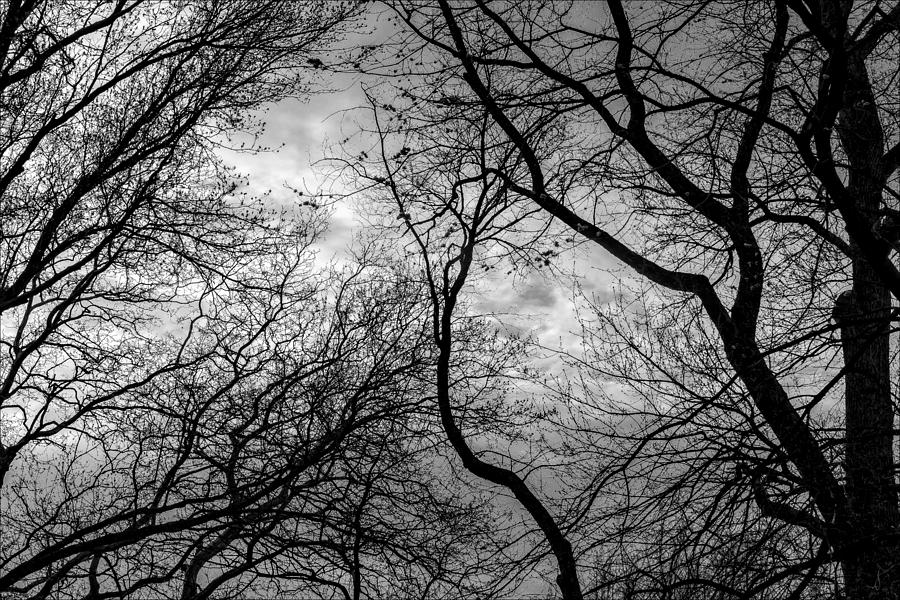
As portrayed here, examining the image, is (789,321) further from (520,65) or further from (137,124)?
(137,124)

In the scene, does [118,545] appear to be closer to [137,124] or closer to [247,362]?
[247,362]

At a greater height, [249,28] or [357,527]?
[249,28]

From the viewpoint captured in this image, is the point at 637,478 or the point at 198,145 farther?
the point at 198,145

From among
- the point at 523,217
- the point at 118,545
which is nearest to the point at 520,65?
the point at 523,217

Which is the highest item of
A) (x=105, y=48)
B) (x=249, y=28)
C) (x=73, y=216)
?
(x=249, y=28)

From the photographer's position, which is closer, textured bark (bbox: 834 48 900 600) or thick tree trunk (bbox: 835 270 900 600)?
thick tree trunk (bbox: 835 270 900 600)

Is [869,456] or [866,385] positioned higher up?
[866,385]

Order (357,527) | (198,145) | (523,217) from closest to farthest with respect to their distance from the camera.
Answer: (357,527) < (523,217) < (198,145)

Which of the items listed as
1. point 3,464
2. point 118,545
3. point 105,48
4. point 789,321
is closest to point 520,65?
point 789,321

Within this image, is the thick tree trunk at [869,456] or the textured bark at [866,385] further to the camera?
the textured bark at [866,385]

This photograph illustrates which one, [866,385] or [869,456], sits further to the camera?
[866,385]

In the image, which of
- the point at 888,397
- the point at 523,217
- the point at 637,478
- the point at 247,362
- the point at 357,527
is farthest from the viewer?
the point at 247,362

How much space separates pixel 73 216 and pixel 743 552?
8.52 metres

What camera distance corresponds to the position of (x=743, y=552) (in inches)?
192
